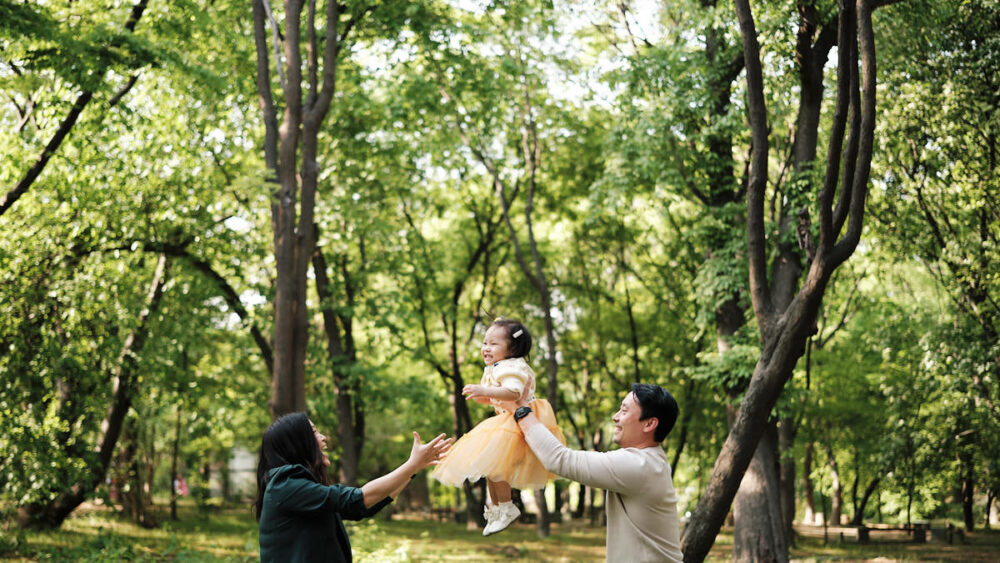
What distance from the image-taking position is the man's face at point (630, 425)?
3.63 m

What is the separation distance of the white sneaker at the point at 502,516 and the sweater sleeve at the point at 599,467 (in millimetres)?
804

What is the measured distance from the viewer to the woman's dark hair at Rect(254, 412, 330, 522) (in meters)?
3.62

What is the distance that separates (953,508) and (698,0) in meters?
34.3

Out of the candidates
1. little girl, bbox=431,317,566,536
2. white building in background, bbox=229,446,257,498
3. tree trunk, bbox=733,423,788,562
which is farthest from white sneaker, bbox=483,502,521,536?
white building in background, bbox=229,446,257,498

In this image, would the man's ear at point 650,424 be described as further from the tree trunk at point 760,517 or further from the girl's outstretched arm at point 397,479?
the tree trunk at point 760,517

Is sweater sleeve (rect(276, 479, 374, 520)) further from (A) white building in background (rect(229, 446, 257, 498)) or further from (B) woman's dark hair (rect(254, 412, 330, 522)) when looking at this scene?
(A) white building in background (rect(229, 446, 257, 498))

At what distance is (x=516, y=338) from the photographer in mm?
4535

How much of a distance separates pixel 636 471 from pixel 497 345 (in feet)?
4.02

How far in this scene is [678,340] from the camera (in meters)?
27.9

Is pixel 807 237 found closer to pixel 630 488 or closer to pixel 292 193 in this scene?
pixel 630 488

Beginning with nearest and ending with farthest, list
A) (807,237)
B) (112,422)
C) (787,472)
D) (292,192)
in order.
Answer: (807,237) < (292,192) < (112,422) < (787,472)

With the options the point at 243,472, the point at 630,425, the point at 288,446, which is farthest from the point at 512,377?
the point at 243,472

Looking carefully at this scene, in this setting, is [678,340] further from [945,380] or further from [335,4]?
[335,4]

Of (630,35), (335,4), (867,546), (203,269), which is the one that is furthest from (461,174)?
(867,546)
